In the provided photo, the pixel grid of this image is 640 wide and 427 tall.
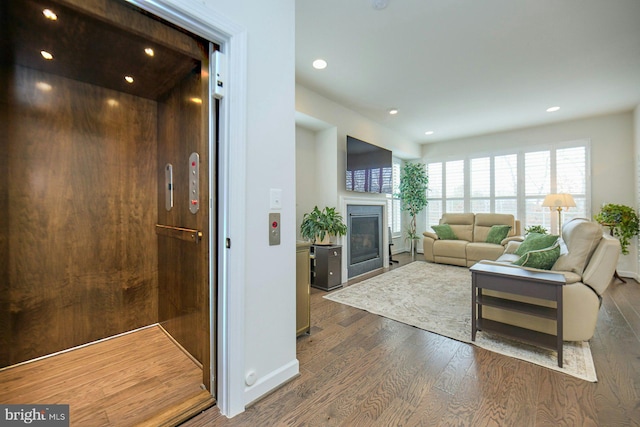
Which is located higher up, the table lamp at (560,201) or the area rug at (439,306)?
the table lamp at (560,201)

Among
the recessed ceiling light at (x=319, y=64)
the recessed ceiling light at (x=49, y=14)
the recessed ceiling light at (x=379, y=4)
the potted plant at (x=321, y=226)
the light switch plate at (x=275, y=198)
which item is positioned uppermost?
the recessed ceiling light at (x=319, y=64)

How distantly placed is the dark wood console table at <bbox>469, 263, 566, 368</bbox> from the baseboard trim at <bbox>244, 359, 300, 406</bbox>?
4.99 ft

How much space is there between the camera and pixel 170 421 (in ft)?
4.43

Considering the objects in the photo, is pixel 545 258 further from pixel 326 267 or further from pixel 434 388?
pixel 326 267

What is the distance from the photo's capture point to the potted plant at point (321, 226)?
381 centimetres

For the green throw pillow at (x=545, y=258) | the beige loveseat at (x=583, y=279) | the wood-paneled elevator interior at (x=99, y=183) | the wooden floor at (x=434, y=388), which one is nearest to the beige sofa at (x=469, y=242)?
the wooden floor at (x=434, y=388)

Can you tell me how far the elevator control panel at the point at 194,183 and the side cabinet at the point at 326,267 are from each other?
2131 mm

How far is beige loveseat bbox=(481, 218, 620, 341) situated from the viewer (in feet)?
6.52

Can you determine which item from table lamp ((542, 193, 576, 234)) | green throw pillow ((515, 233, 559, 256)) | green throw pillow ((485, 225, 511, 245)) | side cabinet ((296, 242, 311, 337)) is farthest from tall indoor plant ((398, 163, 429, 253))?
side cabinet ((296, 242, 311, 337))

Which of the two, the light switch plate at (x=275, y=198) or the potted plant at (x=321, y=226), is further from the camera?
the potted plant at (x=321, y=226)

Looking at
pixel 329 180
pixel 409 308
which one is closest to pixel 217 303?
pixel 409 308

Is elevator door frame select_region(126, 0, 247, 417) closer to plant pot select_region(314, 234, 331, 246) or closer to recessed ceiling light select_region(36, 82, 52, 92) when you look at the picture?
recessed ceiling light select_region(36, 82, 52, 92)

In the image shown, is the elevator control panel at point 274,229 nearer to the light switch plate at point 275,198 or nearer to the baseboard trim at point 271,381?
the light switch plate at point 275,198

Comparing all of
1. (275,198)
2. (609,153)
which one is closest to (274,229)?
(275,198)
